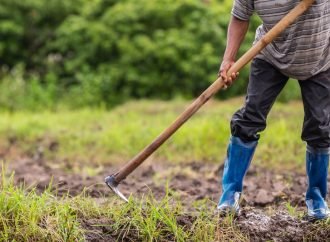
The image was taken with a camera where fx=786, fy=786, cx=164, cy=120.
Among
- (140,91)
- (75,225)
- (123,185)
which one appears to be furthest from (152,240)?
(140,91)

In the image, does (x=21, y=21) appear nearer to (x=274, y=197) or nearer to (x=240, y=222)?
(x=274, y=197)

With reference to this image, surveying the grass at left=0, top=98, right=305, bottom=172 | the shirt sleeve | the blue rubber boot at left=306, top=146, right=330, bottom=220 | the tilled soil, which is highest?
the shirt sleeve

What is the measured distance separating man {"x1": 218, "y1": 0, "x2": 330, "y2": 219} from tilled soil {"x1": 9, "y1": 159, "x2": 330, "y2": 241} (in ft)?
0.70

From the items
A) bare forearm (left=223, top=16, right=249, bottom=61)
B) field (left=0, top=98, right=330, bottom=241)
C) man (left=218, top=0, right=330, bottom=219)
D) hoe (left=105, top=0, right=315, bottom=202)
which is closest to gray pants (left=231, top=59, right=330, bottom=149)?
man (left=218, top=0, right=330, bottom=219)

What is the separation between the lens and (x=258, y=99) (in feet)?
15.3

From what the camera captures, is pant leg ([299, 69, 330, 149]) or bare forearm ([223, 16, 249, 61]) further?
bare forearm ([223, 16, 249, 61])

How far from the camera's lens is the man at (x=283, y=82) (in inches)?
177

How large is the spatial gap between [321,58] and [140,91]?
8.15 metres

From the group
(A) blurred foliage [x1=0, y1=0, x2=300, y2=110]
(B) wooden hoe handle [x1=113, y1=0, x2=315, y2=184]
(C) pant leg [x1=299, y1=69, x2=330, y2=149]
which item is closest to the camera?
(B) wooden hoe handle [x1=113, y1=0, x2=315, y2=184]

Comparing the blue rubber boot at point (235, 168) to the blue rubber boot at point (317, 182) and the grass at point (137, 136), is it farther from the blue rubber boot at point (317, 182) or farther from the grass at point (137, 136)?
the grass at point (137, 136)

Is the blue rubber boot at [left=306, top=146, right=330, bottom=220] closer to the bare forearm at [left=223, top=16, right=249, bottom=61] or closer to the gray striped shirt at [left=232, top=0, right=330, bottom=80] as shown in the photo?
the gray striped shirt at [left=232, top=0, right=330, bottom=80]

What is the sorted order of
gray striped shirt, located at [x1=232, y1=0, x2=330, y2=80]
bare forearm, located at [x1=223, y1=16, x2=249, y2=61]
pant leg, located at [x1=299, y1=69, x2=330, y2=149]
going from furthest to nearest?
bare forearm, located at [x1=223, y1=16, x2=249, y2=61]
pant leg, located at [x1=299, y1=69, x2=330, y2=149]
gray striped shirt, located at [x1=232, y1=0, x2=330, y2=80]

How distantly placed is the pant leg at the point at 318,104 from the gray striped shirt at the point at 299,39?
58 mm

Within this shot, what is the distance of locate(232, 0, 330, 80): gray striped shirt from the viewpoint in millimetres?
4453
